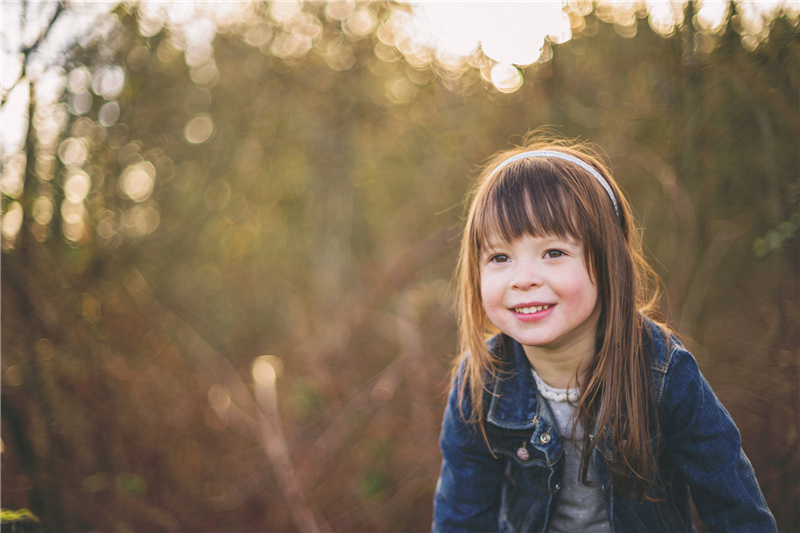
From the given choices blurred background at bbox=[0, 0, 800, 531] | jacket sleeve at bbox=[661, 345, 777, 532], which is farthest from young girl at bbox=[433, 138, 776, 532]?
blurred background at bbox=[0, 0, 800, 531]

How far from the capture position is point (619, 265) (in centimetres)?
140

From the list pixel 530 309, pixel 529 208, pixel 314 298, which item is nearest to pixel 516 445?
pixel 530 309

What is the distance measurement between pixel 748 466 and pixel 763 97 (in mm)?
2264

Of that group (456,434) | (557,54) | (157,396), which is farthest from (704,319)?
(157,396)

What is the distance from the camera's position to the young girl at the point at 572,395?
52.1 inches

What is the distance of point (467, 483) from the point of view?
1.61 m

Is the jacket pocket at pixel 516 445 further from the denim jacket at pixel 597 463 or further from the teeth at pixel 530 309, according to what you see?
the teeth at pixel 530 309

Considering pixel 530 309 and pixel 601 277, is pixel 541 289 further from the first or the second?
pixel 601 277

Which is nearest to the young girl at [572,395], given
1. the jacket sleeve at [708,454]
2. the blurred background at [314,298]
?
the jacket sleeve at [708,454]

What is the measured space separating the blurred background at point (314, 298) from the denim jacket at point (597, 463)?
1.23m

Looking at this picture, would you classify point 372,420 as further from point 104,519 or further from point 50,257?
point 50,257

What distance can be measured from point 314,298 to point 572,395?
14.2ft

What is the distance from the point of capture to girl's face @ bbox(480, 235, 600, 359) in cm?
132

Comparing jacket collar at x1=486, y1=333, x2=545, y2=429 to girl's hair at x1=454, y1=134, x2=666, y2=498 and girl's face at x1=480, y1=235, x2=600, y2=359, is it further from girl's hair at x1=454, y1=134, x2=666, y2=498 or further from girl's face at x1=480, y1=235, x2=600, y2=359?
girl's face at x1=480, y1=235, x2=600, y2=359
